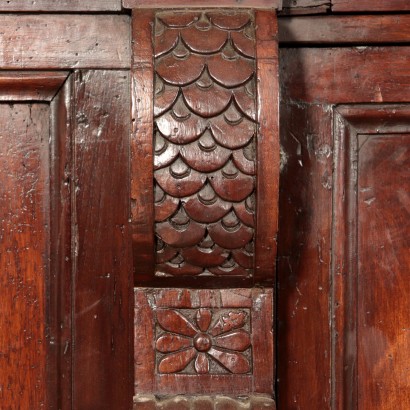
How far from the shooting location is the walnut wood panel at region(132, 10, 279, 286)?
570 millimetres

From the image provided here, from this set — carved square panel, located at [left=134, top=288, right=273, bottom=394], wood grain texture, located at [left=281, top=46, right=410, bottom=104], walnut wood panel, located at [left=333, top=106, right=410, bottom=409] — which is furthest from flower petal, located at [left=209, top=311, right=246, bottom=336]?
wood grain texture, located at [left=281, top=46, right=410, bottom=104]

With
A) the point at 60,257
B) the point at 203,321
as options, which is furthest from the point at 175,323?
the point at 60,257

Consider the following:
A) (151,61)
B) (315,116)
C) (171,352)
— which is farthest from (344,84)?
(171,352)

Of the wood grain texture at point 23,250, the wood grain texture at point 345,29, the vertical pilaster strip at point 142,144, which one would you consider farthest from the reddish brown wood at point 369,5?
the wood grain texture at point 23,250

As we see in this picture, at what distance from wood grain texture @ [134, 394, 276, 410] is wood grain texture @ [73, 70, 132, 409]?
6cm

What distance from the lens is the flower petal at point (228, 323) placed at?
1.99ft

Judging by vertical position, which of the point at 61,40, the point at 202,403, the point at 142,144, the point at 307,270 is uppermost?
the point at 61,40

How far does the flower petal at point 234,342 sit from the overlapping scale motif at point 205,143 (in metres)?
0.08

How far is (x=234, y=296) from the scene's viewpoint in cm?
61

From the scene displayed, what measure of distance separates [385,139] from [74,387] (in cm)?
39

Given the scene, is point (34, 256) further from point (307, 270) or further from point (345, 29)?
point (345, 29)

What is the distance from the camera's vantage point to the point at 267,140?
568mm

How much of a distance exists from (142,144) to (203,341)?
0.61 ft

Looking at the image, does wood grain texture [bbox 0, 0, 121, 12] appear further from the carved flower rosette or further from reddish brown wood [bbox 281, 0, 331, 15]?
the carved flower rosette
